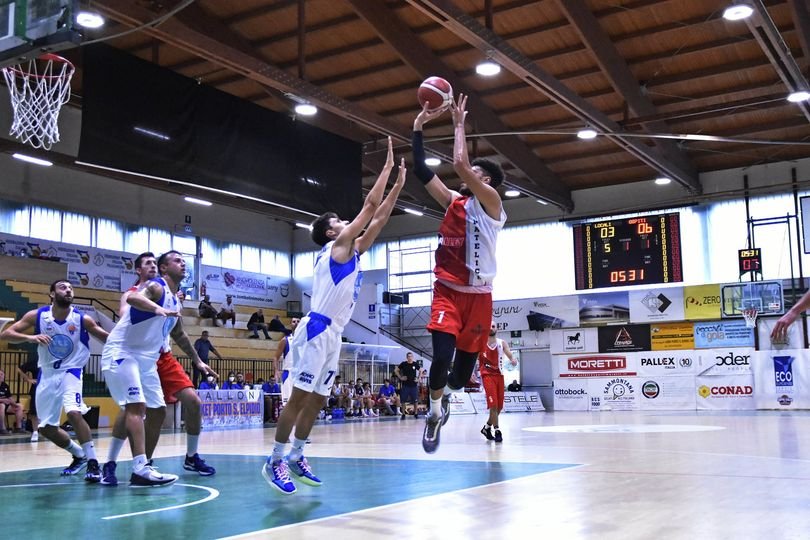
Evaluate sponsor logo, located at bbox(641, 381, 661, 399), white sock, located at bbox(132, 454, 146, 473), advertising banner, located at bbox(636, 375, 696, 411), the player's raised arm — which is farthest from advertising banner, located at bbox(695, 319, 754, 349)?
white sock, located at bbox(132, 454, 146, 473)

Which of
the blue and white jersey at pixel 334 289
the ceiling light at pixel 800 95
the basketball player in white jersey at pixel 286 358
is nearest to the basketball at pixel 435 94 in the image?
the blue and white jersey at pixel 334 289

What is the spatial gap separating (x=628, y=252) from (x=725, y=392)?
18.8 ft

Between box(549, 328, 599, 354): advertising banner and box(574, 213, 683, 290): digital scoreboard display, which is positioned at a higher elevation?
box(574, 213, 683, 290): digital scoreboard display

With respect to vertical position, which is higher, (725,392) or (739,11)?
(739,11)

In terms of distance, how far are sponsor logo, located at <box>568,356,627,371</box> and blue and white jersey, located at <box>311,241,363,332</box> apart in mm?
23920

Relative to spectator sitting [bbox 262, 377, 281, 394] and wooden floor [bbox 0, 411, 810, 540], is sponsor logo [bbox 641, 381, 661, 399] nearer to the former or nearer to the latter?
spectator sitting [bbox 262, 377, 281, 394]

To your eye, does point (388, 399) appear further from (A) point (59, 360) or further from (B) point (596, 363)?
(A) point (59, 360)

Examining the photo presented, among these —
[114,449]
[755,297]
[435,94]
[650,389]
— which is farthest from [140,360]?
[650,389]

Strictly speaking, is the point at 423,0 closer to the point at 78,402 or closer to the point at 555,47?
the point at 555,47

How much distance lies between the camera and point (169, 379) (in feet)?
24.4

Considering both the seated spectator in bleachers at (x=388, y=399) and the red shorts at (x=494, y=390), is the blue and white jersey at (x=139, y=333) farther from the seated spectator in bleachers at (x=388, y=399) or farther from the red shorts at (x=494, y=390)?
the seated spectator in bleachers at (x=388, y=399)

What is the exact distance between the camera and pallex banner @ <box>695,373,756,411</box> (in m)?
25.6

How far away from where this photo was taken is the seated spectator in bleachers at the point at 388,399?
25.7m

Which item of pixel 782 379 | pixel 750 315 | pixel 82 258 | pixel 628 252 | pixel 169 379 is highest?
pixel 82 258
